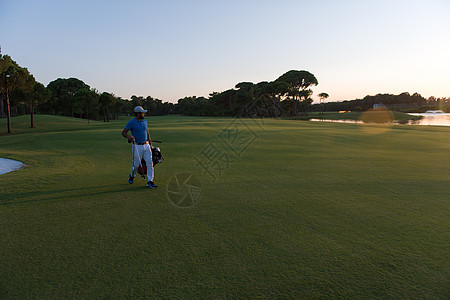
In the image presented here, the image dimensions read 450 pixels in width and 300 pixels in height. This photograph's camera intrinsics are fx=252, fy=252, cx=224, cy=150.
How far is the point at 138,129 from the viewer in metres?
6.98

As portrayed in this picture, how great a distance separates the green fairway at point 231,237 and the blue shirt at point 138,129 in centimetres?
140

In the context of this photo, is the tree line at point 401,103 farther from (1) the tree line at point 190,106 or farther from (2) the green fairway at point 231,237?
(2) the green fairway at point 231,237

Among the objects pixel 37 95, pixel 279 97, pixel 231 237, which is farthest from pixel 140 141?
pixel 279 97

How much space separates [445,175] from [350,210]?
5407 mm

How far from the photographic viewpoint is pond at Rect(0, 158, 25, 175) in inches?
356

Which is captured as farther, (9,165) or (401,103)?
(401,103)

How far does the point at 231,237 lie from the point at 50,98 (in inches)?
2481

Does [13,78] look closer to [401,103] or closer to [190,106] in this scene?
[190,106]

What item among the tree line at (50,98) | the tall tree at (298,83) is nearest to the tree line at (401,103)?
the tall tree at (298,83)

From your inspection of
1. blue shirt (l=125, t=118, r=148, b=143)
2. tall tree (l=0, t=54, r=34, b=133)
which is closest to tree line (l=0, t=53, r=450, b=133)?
tall tree (l=0, t=54, r=34, b=133)

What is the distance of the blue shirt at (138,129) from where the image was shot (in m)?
6.96

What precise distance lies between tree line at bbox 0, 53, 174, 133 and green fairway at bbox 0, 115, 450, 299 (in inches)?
947

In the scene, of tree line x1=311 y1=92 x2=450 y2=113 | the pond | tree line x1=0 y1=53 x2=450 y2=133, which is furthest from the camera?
tree line x1=311 y1=92 x2=450 y2=113

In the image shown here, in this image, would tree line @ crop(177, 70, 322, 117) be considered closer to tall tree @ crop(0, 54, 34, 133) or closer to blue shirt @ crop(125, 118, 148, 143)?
tall tree @ crop(0, 54, 34, 133)
